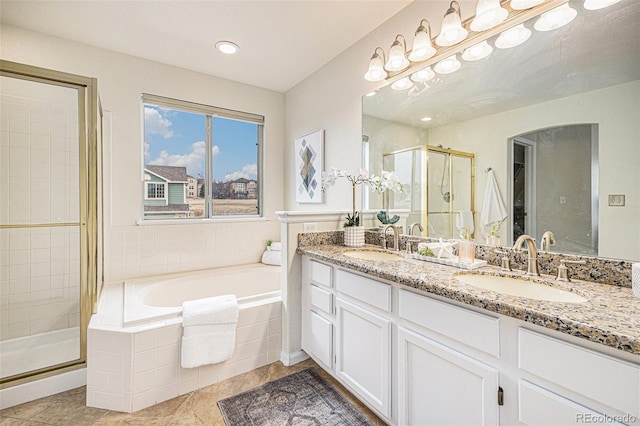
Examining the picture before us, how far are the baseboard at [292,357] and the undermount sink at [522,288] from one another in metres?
1.39

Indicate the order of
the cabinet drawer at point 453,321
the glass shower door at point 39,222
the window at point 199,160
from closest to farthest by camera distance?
1. the cabinet drawer at point 453,321
2. the glass shower door at point 39,222
3. the window at point 199,160

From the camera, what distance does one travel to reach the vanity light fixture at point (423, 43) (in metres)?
1.70

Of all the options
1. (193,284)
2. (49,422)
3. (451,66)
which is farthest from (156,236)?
(451,66)

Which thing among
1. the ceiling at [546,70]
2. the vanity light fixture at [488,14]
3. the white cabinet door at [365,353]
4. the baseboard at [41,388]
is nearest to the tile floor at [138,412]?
the baseboard at [41,388]

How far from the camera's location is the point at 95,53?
247cm

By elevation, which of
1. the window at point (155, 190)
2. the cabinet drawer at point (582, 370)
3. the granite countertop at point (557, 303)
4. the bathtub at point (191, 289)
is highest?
the window at point (155, 190)

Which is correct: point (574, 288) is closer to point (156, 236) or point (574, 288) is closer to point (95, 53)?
point (156, 236)

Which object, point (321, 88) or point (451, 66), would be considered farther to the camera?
point (321, 88)

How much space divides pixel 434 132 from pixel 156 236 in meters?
2.58

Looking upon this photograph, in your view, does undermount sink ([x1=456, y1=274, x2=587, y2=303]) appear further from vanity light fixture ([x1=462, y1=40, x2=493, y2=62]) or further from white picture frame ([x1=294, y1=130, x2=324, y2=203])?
white picture frame ([x1=294, y1=130, x2=324, y2=203])

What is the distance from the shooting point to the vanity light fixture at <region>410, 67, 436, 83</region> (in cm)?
184

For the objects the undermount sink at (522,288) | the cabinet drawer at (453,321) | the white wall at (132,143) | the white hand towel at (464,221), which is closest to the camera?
the cabinet drawer at (453,321)

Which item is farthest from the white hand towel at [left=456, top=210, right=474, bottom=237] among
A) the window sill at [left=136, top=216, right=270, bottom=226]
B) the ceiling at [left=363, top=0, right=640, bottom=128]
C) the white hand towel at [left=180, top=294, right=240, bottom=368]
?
the window sill at [left=136, top=216, right=270, bottom=226]

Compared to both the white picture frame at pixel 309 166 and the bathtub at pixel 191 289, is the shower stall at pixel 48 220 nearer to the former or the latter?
the bathtub at pixel 191 289
